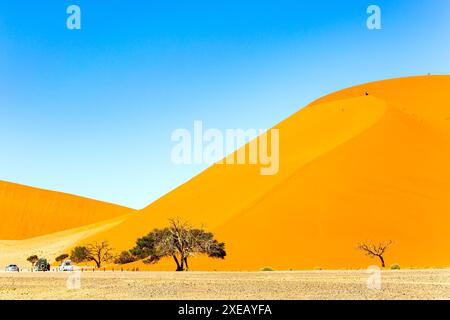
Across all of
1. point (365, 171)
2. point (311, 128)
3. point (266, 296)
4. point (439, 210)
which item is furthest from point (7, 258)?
point (266, 296)

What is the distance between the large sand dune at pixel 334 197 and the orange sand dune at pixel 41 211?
58175mm

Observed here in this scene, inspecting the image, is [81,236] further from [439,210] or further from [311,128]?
[439,210]

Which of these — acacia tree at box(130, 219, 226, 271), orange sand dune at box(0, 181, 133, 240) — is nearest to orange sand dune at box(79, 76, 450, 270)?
acacia tree at box(130, 219, 226, 271)

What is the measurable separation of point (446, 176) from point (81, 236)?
180 ft

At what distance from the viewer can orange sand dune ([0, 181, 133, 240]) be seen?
123688 mm

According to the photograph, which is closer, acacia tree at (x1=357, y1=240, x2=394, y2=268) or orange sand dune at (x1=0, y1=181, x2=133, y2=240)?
acacia tree at (x1=357, y1=240, x2=394, y2=268)

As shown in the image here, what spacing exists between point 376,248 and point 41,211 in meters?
105

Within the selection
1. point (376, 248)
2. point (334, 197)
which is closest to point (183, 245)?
point (376, 248)

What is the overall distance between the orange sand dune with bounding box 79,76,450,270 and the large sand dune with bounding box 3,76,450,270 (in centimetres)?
10
